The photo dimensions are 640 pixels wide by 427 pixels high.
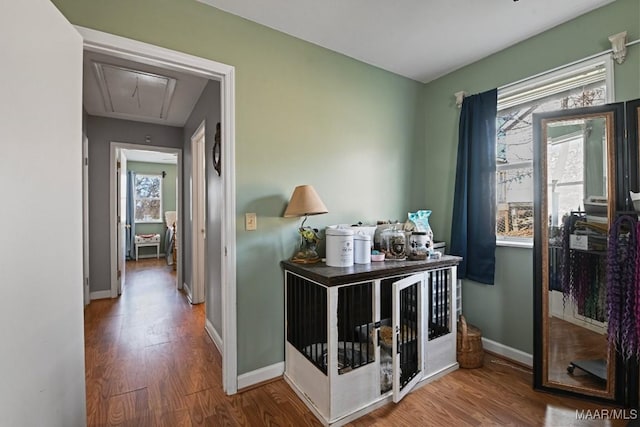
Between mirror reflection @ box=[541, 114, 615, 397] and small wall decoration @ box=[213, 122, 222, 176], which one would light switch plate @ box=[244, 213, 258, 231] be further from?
mirror reflection @ box=[541, 114, 615, 397]

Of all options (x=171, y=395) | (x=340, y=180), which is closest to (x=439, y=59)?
(x=340, y=180)

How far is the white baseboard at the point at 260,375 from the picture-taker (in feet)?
6.47

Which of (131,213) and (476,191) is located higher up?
(476,191)

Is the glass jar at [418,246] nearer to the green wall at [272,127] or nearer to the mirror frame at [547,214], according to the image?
the green wall at [272,127]

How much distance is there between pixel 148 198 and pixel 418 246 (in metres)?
7.57

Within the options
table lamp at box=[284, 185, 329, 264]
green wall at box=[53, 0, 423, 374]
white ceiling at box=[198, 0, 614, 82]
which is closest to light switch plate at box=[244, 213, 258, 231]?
green wall at box=[53, 0, 423, 374]

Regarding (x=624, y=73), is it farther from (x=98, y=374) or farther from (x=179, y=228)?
(x=179, y=228)

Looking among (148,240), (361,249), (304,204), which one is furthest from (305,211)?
(148,240)

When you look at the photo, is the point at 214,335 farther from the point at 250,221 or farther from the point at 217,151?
the point at 217,151

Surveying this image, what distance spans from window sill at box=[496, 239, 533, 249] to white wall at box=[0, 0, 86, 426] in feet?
9.48

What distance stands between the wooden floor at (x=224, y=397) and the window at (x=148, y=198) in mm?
5443

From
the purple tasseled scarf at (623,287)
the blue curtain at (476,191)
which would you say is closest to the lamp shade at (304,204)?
the blue curtain at (476,191)

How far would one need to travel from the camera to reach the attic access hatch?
2686mm

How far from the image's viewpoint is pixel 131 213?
7.19m
